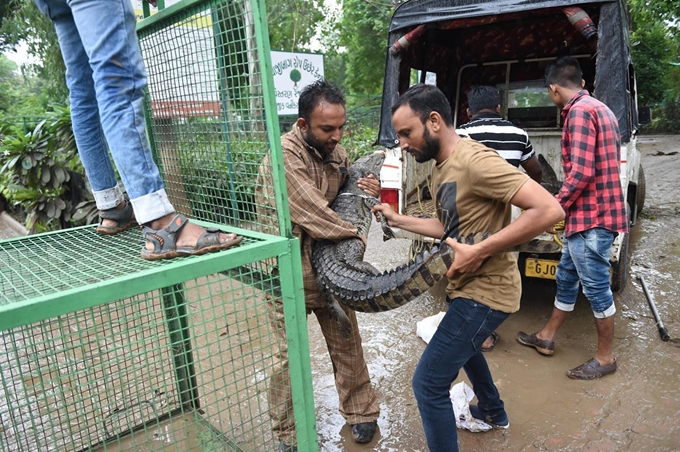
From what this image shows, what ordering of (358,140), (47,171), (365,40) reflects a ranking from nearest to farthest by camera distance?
(47,171), (358,140), (365,40)

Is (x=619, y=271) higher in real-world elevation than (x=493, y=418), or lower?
higher

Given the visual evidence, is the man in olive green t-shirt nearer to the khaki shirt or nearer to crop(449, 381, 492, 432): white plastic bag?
the khaki shirt

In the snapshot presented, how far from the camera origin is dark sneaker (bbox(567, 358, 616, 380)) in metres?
2.87

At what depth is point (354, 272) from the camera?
1.95m

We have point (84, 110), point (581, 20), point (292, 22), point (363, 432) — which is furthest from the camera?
point (292, 22)

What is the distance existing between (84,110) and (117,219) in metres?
0.47

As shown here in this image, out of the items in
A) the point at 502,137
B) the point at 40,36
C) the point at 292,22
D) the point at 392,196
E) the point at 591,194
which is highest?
the point at 292,22

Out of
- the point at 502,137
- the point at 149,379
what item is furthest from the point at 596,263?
the point at 149,379

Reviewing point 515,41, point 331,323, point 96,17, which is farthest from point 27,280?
point 515,41

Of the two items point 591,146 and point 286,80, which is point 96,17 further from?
point 286,80

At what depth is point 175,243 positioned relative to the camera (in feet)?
4.88

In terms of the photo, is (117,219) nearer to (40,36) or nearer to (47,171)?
(47,171)

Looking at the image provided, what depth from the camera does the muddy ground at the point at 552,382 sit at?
2404 mm

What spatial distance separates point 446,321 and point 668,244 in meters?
4.65
